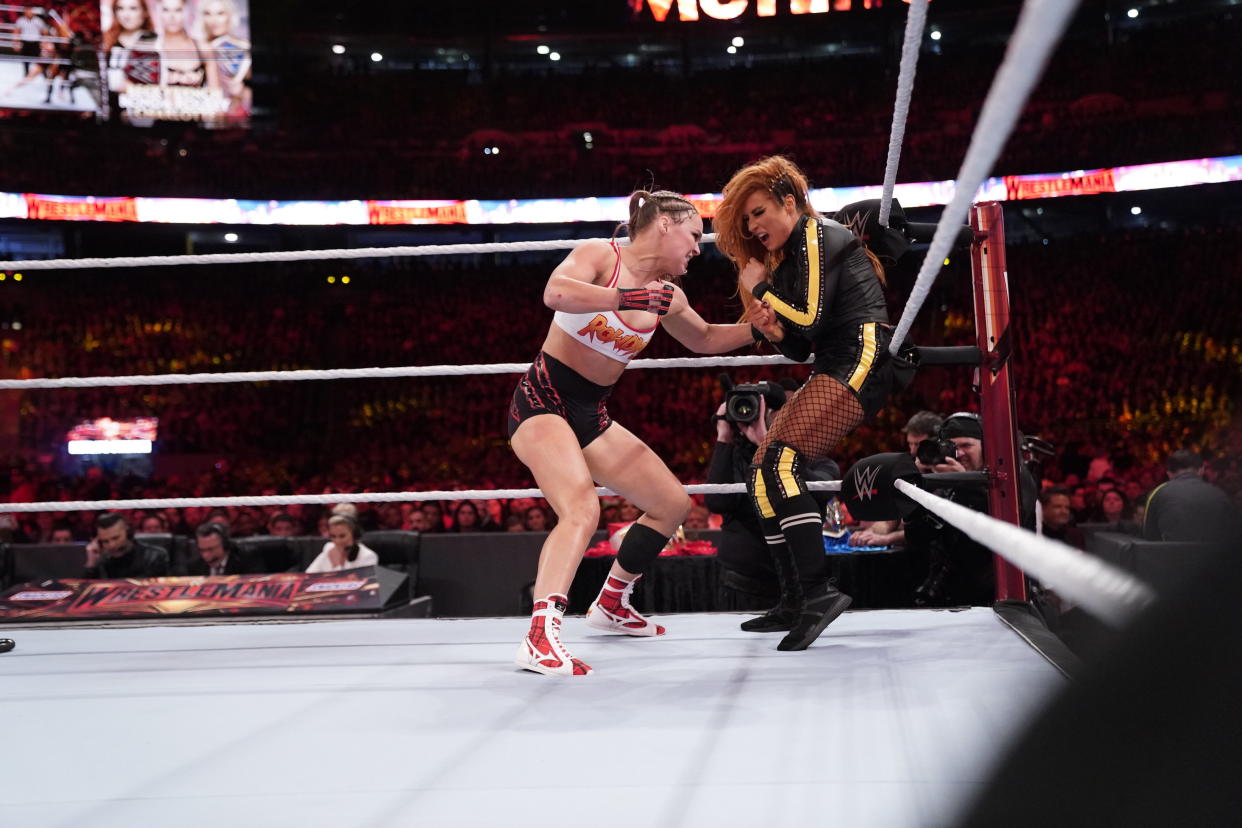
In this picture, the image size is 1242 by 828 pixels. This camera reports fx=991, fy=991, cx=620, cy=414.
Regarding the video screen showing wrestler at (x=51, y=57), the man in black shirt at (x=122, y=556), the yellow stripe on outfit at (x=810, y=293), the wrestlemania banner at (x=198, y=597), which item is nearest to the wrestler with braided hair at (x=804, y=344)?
the yellow stripe on outfit at (x=810, y=293)

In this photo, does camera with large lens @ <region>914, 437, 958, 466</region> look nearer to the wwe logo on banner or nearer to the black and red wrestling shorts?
the wwe logo on banner

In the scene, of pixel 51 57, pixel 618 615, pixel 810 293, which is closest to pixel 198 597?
pixel 618 615

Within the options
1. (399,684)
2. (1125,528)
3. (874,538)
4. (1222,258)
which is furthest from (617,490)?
(1222,258)

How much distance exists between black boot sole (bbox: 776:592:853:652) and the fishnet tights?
10.4 inches

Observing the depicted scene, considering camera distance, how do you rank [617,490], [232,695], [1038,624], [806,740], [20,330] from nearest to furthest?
[806,740] → [232,695] → [1038,624] → [617,490] → [20,330]

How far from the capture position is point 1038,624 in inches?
64.8

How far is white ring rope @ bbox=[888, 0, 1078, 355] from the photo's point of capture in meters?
0.57

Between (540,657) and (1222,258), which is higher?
(1222,258)

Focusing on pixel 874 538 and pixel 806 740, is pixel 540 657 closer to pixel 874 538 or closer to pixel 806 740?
pixel 806 740

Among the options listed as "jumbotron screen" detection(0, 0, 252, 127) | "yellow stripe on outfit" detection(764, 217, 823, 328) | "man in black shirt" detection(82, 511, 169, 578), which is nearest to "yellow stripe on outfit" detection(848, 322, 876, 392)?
"yellow stripe on outfit" detection(764, 217, 823, 328)

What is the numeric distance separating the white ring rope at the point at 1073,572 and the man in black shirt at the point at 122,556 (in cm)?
417

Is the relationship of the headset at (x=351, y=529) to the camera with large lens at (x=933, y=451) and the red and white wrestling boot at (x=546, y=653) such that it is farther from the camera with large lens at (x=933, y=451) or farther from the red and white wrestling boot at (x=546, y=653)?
the camera with large lens at (x=933, y=451)

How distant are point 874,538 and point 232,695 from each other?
2397 mm

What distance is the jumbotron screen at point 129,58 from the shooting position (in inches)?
415
